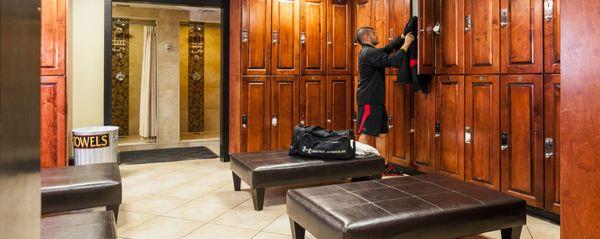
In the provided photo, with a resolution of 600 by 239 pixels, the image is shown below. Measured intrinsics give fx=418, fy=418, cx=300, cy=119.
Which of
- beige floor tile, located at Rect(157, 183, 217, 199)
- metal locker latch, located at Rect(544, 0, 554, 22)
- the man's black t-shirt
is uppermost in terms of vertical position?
metal locker latch, located at Rect(544, 0, 554, 22)

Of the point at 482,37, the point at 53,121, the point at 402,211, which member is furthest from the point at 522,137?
the point at 53,121

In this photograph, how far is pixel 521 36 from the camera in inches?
134

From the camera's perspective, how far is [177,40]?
25.2 ft

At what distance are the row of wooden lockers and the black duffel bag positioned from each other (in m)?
1.10

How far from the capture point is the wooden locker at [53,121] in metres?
4.12

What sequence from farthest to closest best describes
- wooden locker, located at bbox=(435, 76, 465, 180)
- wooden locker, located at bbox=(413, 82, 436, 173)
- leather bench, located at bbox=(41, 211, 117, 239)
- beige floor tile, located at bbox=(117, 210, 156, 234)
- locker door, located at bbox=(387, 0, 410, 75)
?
locker door, located at bbox=(387, 0, 410, 75)
wooden locker, located at bbox=(413, 82, 436, 173)
wooden locker, located at bbox=(435, 76, 465, 180)
beige floor tile, located at bbox=(117, 210, 156, 234)
leather bench, located at bbox=(41, 211, 117, 239)

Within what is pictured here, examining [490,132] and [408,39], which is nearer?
[490,132]

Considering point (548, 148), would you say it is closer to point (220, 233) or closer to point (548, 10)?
point (548, 10)

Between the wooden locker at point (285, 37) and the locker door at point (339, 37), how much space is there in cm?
47

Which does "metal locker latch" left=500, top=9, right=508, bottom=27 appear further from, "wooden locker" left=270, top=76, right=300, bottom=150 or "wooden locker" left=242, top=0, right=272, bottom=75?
"wooden locker" left=242, top=0, right=272, bottom=75

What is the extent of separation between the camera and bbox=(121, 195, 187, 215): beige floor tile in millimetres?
3555

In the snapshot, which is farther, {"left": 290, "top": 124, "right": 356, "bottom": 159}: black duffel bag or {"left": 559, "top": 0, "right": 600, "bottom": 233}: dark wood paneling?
{"left": 290, "top": 124, "right": 356, "bottom": 159}: black duffel bag

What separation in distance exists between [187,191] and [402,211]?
8.48 ft

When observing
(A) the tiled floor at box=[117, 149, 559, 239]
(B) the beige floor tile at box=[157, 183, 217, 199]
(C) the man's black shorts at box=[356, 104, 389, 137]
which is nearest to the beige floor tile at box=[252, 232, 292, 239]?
(A) the tiled floor at box=[117, 149, 559, 239]
